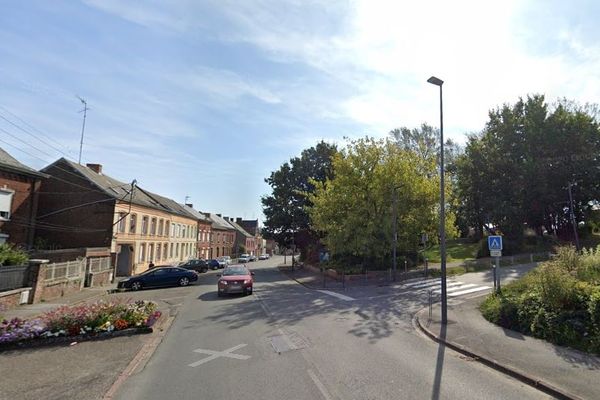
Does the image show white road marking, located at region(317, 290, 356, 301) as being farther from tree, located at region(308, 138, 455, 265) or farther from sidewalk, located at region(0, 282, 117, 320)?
sidewalk, located at region(0, 282, 117, 320)

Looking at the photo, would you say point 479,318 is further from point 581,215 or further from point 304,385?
point 581,215

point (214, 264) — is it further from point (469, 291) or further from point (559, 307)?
point (559, 307)

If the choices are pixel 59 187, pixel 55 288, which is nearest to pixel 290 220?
pixel 59 187

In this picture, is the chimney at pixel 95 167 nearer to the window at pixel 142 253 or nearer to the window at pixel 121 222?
the window at pixel 121 222

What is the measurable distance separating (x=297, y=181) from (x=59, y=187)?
22868 millimetres

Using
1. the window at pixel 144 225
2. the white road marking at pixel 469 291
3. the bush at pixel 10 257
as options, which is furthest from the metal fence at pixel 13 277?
the window at pixel 144 225

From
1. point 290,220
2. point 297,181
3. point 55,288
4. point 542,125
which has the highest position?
point 542,125

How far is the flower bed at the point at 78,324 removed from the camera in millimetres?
9383

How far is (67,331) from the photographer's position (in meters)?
9.79

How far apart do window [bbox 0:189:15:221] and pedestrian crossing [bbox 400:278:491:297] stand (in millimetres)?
26198

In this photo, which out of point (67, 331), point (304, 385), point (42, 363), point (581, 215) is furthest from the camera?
point (581, 215)

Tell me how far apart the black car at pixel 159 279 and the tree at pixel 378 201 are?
1026cm

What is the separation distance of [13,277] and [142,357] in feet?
37.9

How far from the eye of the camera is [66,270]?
21375 mm
